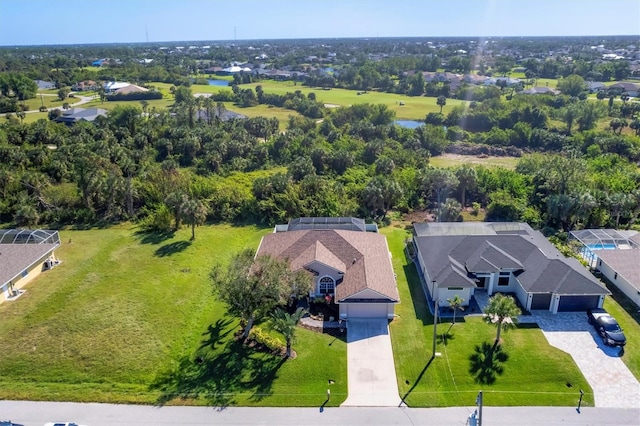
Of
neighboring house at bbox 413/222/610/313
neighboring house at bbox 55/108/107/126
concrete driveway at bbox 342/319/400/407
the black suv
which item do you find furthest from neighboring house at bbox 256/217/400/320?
neighboring house at bbox 55/108/107/126

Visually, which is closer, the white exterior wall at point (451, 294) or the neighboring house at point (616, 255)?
the white exterior wall at point (451, 294)

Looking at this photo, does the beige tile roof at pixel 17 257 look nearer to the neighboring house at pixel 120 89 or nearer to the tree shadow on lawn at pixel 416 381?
the tree shadow on lawn at pixel 416 381

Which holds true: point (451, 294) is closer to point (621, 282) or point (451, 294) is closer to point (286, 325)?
point (286, 325)

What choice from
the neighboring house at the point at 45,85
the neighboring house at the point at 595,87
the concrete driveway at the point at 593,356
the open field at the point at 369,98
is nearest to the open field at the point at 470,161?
the open field at the point at 369,98

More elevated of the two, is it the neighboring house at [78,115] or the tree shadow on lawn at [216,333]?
the neighboring house at [78,115]

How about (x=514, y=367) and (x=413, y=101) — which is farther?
(x=413, y=101)

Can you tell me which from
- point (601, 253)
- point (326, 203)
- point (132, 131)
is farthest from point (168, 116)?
point (601, 253)

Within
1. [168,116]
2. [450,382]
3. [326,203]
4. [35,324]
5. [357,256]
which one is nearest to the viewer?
[450,382]

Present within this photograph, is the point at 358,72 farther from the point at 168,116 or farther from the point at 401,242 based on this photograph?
the point at 401,242
